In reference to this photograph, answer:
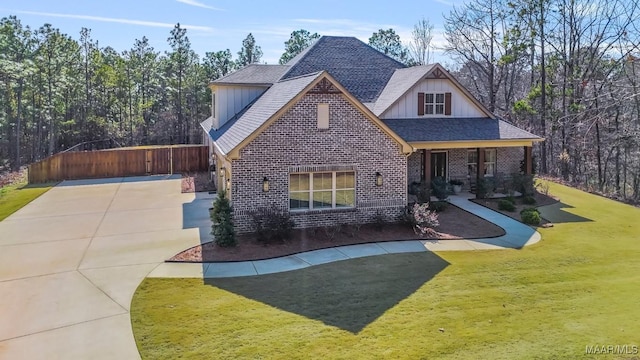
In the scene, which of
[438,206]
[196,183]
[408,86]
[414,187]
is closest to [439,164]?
[414,187]

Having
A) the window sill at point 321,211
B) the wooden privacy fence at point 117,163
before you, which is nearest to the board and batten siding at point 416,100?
the window sill at point 321,211

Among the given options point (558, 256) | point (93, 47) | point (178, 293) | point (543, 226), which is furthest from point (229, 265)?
point (93, 47)

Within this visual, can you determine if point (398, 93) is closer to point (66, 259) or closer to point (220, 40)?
point (66, 259)

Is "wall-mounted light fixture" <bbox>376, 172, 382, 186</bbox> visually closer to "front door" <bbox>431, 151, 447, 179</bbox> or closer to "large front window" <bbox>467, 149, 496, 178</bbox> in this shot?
"front door" <bbox>431, 151, 447, 179</bbox>

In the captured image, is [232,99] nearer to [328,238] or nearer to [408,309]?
[328,238]

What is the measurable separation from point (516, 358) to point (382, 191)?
863cm

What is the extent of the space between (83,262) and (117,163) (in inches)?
716

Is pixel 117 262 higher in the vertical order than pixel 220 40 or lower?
lower

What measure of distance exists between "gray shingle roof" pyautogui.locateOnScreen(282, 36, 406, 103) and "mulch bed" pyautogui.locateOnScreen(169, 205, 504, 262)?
9968 mm

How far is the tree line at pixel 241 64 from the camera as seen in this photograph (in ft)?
97.4

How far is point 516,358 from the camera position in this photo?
733cm

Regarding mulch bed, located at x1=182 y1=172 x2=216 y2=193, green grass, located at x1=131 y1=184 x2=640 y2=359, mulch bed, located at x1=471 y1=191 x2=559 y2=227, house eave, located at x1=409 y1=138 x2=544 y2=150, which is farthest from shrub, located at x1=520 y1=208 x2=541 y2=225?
mulch bed, located at x1=182 y1=172 x2=216 y2=193

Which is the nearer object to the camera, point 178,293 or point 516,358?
point 516,358

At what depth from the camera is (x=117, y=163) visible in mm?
28734
